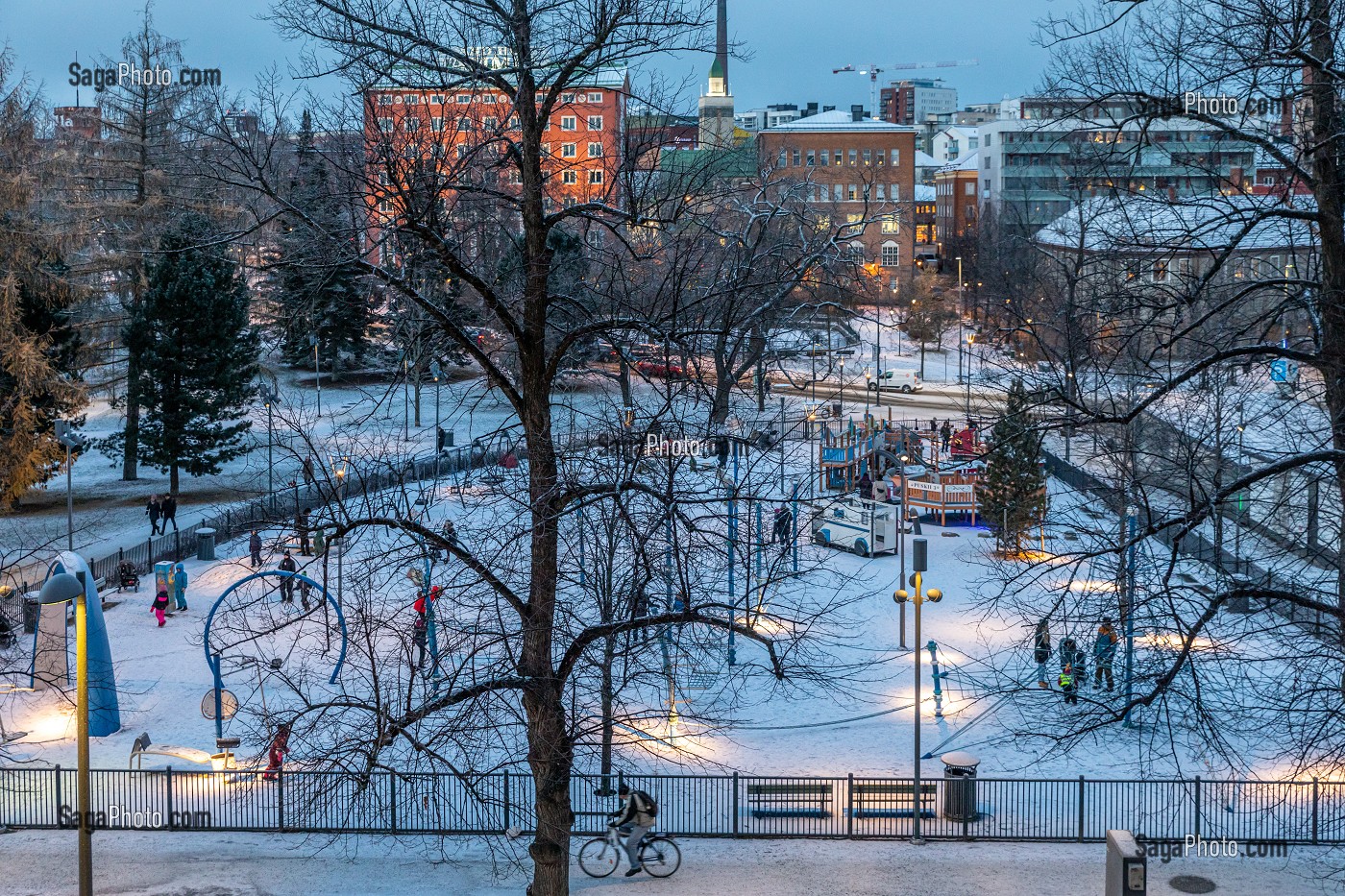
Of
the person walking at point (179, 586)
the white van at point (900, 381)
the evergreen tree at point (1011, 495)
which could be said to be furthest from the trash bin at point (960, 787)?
the white van at point (900, 381)

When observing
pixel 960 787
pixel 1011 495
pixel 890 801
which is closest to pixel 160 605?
pixel 890 801

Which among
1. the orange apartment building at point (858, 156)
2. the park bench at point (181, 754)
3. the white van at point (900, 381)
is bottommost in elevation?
the park bench at point (181, 754)

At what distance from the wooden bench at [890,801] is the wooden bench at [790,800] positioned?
1.25 feet

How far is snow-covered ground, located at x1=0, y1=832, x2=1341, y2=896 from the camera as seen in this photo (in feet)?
52.8

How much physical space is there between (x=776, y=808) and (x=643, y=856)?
2471 millimetres

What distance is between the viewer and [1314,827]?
16938mm

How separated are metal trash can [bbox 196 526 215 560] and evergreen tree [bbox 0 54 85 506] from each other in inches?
249

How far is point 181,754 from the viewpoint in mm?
19344

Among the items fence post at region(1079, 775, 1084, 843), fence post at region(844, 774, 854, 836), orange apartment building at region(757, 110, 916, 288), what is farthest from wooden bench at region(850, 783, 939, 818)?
orange apartment building at region(757, 110, 916, 288)

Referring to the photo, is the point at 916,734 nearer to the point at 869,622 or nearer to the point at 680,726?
the point at 680,726

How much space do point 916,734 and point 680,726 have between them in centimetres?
501

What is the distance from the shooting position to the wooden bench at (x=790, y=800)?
17.9 meters

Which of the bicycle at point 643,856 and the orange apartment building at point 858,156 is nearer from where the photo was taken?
the bicycle at point 643,856

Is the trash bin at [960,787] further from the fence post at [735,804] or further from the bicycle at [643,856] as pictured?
the bicycle at [643,856]
